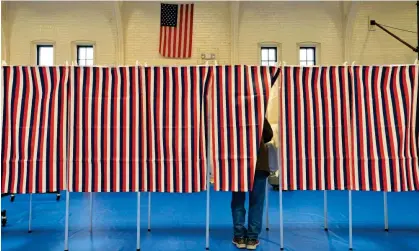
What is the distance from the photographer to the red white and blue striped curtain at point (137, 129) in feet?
11.8

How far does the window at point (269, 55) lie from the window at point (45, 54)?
682 centimetres

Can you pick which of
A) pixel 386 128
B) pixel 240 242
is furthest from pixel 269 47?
pixel 240 242

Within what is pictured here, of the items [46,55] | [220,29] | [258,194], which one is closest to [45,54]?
[46,55]

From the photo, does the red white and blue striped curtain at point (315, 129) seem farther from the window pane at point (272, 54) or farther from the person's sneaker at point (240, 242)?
the window pane at point (272, 54)

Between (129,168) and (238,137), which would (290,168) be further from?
(129,168)

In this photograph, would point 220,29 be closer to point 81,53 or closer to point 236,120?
point 81,53

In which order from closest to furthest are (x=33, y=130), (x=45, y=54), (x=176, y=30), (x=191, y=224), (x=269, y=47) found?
(x=33, y=130) < (x=191, y=224) < (x=176, y=30) < (x=45, y=54) < (x=269, y=47)

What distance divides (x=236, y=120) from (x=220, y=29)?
27.2ft

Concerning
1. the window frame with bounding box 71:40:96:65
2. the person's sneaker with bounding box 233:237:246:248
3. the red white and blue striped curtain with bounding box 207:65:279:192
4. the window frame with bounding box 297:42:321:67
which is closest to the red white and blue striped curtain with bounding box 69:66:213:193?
the red white and blue striped curtain with bounding box 207:65:279:192

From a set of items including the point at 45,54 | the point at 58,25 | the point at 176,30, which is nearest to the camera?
the point at 176,30

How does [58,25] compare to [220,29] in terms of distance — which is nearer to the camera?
[58,25]

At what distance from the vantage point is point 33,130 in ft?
11.8

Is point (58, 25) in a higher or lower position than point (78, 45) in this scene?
higher

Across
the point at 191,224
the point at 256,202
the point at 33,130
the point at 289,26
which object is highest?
the point at 289,26
